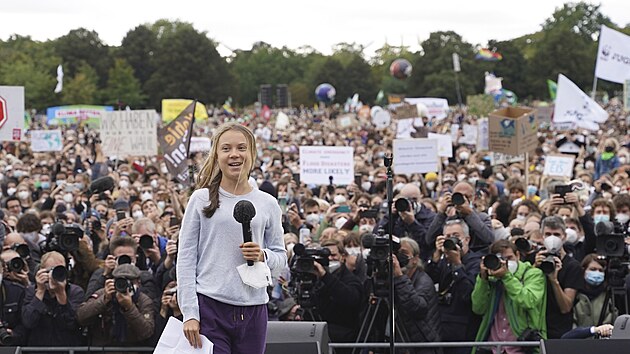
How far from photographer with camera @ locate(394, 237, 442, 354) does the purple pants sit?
327 cm

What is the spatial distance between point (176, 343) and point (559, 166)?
1295 centimetres

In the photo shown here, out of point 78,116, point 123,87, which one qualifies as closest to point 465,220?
point 78,116

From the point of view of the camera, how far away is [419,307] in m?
8.43

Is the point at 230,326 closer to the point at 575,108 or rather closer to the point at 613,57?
the point at 613,57

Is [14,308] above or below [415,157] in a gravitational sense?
below

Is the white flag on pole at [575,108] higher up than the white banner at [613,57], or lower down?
lower down

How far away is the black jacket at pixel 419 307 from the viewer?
27.5ft

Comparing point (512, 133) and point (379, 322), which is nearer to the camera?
point (379, 322)

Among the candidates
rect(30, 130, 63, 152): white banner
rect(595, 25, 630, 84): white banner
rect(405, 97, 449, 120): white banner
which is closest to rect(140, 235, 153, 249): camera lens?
rect(595, 25, 630, 84): white banner

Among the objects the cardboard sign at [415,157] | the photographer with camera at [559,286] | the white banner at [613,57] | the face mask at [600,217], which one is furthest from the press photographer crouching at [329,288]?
the white banner at [613,57]

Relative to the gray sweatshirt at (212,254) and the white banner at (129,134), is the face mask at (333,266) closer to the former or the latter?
the gray sweatshirt at (212,254)

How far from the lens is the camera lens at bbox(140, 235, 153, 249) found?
30.5 feet

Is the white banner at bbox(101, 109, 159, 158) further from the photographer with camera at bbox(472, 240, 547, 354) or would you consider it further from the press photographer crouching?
the photographer with camera at bbox(472, 240, 547, 354)

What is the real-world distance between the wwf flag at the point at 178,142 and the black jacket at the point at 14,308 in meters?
6.28
